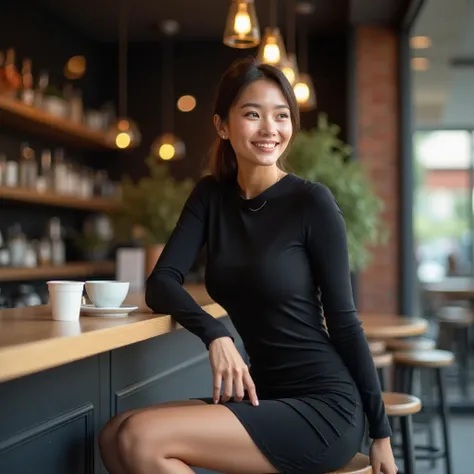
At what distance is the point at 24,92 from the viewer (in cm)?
587

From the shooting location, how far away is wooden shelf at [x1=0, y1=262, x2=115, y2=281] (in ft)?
18.5

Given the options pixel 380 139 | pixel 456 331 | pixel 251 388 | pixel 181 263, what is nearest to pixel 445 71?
pixel 380 139

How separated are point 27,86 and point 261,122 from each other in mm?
4017

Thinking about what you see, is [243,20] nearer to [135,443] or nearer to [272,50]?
[272,50]

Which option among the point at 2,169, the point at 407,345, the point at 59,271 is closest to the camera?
the point at 407,345

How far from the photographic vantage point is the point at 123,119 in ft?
21.6

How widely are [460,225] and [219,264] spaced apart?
17.8ft

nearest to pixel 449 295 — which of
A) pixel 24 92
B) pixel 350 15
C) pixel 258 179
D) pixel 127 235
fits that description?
pixel 350 15

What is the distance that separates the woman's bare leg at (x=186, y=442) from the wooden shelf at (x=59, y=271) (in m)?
3.75

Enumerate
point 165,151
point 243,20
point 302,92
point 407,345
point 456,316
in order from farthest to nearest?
point 456,316
point 165,151
point 302,92
point 407,345
point 243,20

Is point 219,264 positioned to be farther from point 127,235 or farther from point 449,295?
point 449,295

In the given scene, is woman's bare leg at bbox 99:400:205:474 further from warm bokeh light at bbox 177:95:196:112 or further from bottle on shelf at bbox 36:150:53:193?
warm bokeh light at bbox 177:95:196:112

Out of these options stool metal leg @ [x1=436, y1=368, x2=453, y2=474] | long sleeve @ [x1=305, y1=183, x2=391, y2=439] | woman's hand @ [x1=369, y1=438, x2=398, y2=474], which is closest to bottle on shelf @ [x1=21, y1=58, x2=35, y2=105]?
stool metal leg @ [x1=436, y1=368, x2=453, y2=474]

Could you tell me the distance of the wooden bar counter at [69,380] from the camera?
1.74 m
